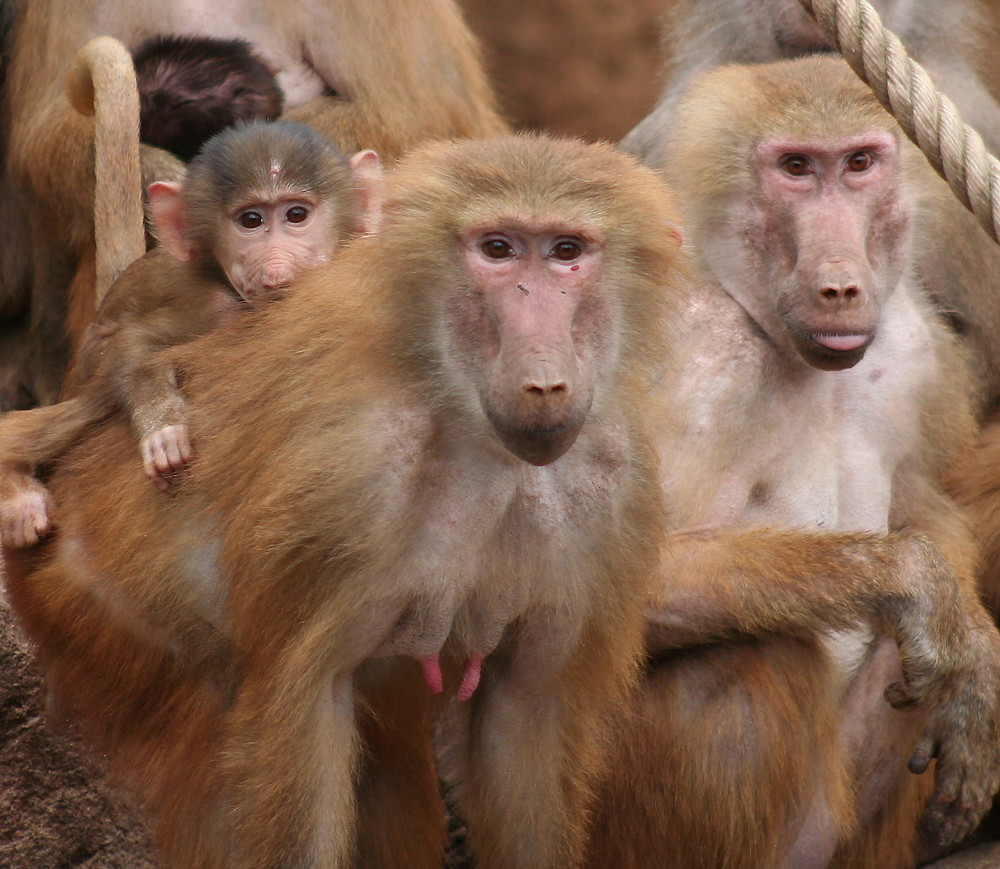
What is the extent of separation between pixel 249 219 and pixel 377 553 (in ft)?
3.00

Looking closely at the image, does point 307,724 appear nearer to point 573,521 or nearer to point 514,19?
point 573,521

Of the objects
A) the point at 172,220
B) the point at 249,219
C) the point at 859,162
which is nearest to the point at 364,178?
the point at 249,219

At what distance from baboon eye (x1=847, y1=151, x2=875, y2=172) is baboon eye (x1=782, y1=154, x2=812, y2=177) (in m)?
→ 0.08

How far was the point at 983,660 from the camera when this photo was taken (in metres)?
2.87

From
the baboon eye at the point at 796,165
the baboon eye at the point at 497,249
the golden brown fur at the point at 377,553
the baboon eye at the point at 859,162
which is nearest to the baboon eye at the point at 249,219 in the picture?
the golden brown fur at the point at 377,553

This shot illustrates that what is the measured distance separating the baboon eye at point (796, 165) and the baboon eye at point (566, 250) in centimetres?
88

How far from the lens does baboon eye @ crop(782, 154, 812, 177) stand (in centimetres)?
307

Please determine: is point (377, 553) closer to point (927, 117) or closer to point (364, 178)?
point (364, 178)

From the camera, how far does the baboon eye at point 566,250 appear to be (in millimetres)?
2336

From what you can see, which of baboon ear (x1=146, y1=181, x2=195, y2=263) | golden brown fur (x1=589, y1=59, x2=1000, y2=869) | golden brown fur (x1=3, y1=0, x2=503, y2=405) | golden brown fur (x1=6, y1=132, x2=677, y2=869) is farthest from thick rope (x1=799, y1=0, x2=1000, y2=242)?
golden brown fur (x1=3, y1=0, x2=503, y2=405)

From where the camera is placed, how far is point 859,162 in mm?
3068

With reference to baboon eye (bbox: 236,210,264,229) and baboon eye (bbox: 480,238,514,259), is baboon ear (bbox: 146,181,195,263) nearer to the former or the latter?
baboon eye (bbox: 236,210,264,229)

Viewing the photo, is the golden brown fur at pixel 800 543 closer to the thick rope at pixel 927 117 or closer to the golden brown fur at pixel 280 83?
the thick rope at pixel 927 117

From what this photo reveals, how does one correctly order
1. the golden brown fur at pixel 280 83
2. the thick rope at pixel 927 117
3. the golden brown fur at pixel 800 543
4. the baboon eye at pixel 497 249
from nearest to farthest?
the baboon eye at pixel 497 249 → the thick rope at pixel 927 117 → the golden brown fur at pixel 800 543 → the golden brown fur at pixel 280 83
